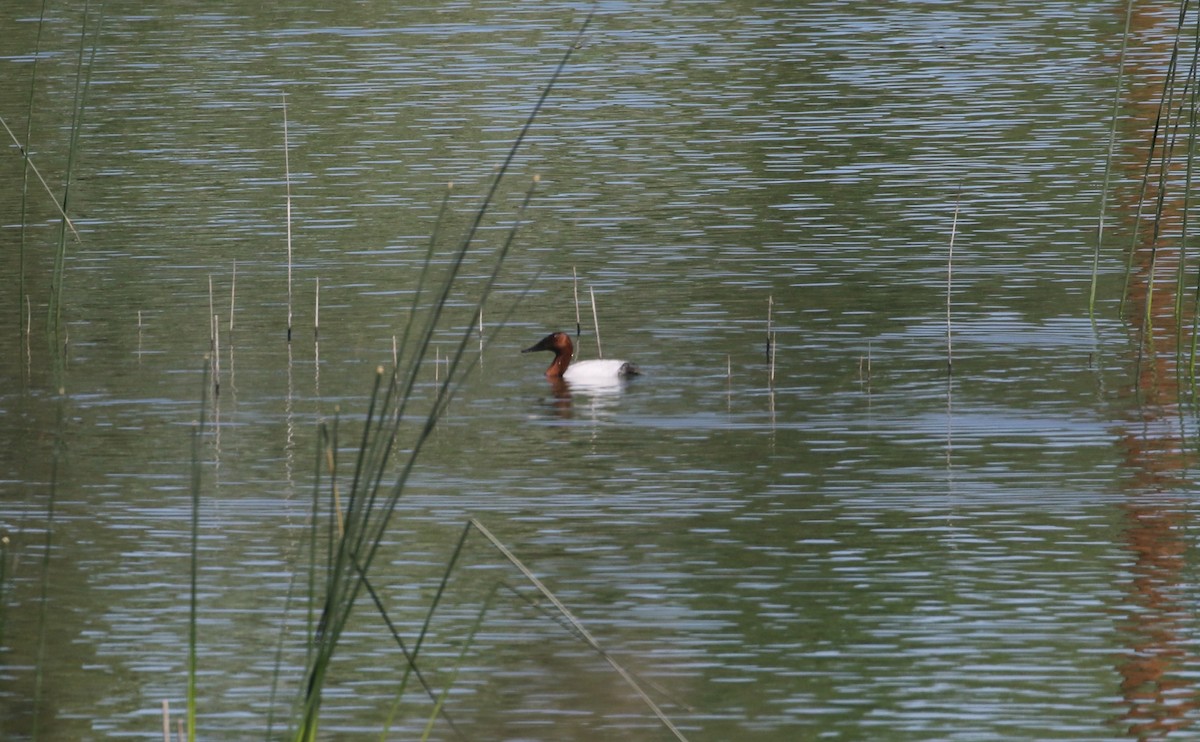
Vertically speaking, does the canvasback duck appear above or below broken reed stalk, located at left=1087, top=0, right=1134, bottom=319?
below

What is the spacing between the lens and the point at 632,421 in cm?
1434

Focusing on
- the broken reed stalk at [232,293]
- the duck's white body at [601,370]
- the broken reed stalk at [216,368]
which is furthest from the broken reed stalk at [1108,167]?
the broken reed stalk at [232,293]

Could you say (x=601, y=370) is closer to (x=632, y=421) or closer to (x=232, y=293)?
(x=632, y=421)

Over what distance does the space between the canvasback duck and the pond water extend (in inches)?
8.6

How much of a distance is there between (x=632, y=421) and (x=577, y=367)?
1.09 meters

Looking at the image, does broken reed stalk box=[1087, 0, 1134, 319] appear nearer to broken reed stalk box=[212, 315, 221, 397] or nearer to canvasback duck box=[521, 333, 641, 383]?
canvasback duck box=[521, 333, 641, 383]

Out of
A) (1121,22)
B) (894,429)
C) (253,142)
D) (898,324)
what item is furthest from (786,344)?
(1121,22)

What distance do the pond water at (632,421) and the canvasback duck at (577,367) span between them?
0.72 feet

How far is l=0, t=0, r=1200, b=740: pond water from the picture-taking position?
9.20 meters

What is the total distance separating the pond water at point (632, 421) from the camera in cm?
920

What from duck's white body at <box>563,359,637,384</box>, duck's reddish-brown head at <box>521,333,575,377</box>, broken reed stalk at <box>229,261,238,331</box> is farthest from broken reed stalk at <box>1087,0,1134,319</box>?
broken reed stalk at <box>229,261,238,331</box>

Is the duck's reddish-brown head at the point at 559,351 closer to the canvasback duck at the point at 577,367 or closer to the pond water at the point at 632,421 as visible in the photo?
the canvasback duck at the point at 577,367

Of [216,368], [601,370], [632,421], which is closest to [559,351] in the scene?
[601,370]

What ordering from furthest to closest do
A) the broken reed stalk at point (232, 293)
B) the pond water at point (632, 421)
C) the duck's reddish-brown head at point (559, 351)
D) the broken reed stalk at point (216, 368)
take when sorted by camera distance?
the broken reed stalk at point (232, 293) → the duck's reddish-brown head at point (559, 351) → the broken reed stalk at point (216, 368) → the pond water at point (632, 421)
